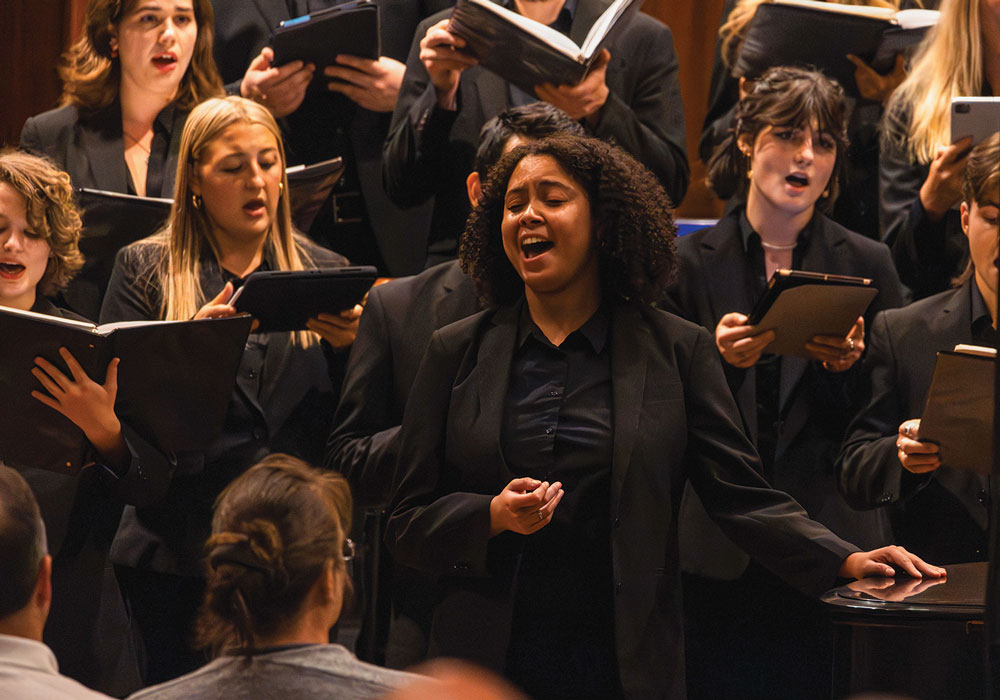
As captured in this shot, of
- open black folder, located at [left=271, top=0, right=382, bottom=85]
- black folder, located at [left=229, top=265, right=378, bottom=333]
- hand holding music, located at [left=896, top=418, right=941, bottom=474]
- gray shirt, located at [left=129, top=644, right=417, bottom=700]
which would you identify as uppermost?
open black folder, located at [left=271, top=0, right=382, bottom=85]

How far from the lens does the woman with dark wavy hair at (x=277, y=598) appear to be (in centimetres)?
170

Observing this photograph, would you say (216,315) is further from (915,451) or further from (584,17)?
(915,451)

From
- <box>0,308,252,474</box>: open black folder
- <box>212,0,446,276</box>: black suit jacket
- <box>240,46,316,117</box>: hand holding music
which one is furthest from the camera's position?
<box>212,0,446,276</box>: black suit jacket

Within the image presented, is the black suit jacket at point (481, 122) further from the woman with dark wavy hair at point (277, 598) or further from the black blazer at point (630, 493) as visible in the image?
the woman with dark wavy hair at point (277, 598)

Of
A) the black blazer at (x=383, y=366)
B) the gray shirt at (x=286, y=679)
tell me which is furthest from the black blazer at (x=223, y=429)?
the gray shirt at (x=286, y=679)

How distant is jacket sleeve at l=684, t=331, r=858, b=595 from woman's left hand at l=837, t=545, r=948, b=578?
0.02m

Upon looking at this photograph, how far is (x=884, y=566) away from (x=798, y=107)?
1.34m

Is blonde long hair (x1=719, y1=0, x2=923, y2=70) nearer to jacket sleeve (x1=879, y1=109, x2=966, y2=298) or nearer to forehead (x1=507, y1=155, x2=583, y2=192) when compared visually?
jacket sleeve (x1=879, y1=109, x2=966, y2=298)

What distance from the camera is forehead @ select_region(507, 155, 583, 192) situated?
2.54 metres

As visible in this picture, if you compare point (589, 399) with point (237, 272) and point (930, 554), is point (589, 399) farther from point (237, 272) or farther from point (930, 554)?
point (237, 272)

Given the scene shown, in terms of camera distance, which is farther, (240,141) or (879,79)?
(879,79)

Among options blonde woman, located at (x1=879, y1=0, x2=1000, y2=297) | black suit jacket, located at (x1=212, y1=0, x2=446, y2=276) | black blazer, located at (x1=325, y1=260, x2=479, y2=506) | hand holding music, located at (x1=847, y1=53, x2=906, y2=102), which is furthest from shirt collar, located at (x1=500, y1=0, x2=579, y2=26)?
black blazer, located at (x1=325, y1=260, x2=479, y2=506)

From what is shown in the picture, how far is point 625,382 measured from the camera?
2428 millimetres

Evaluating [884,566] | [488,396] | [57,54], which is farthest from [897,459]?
[57,54]
